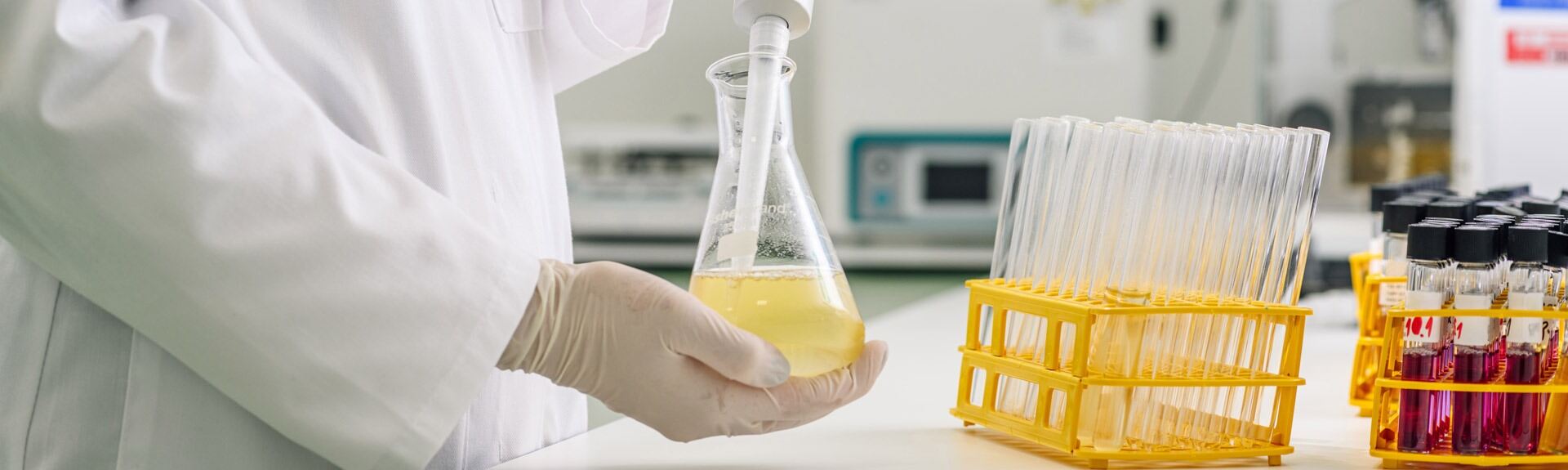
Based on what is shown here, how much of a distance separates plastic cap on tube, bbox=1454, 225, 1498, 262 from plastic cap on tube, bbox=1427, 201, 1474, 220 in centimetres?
13

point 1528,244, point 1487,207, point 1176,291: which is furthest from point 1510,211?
point 1176,291

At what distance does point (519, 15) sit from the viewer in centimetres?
100

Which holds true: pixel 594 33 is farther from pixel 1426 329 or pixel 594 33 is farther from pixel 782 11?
pixel 1426 329

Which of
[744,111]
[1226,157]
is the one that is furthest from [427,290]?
[1226,157]

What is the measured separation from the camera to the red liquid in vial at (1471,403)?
69 cm

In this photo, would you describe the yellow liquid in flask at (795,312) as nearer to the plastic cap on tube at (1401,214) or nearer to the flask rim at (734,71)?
the flask rim at (734,71)

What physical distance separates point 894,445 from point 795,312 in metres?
0.19

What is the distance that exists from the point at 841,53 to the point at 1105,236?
3.03 meters

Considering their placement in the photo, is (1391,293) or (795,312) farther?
(1391,293)

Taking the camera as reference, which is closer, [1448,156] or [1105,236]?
[1105,236]

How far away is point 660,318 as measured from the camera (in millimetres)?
700

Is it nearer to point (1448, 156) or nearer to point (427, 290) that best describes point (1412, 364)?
point (427, 290)

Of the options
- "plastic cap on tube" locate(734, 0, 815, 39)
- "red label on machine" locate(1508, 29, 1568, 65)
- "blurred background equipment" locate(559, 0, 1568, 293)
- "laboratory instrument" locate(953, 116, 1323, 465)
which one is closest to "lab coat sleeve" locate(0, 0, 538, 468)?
"plastic cap on tube" locate(734, 0, 815, 39)

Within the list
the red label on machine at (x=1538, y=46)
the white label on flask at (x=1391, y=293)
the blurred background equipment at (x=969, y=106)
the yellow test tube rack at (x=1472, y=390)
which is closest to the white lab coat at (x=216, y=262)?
the yellow test tube rack at (x=1472, y=390)
